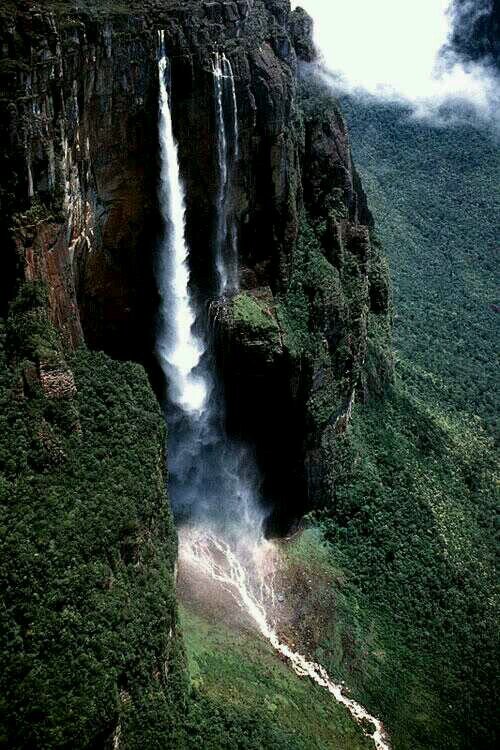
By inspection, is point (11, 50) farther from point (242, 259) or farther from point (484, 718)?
point (484, 718)

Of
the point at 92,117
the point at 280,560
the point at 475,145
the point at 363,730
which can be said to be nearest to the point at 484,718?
the point at 363,730

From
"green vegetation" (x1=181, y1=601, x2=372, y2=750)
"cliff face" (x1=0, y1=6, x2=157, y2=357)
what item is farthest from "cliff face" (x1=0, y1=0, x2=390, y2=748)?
"green vegetation" (x1=181, y1=601, x2=372, y2=750)

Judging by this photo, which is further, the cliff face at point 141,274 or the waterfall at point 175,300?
the waterfall at point 175,300

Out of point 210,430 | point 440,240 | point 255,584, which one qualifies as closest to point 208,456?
point 210,430

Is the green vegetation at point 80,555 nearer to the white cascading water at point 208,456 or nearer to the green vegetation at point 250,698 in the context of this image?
the green vegetation at point 250,698

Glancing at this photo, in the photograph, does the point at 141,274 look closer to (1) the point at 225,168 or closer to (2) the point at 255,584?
(1) the point at 225,168

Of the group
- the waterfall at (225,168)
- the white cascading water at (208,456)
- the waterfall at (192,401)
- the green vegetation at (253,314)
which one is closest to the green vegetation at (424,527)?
the white cascading water at (208,456)
